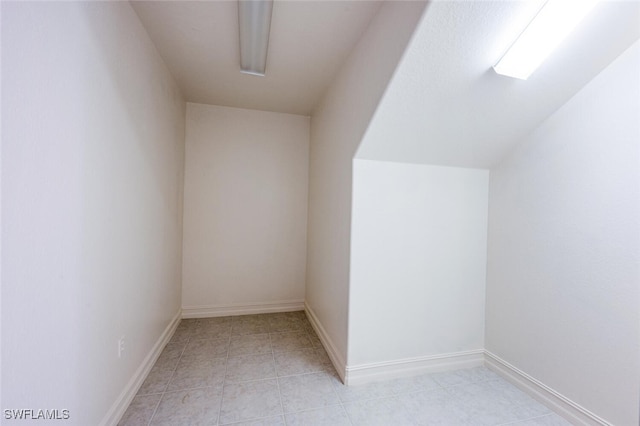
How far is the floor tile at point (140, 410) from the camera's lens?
4.61ft

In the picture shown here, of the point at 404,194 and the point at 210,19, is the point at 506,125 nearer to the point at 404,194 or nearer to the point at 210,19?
the point at 404,194

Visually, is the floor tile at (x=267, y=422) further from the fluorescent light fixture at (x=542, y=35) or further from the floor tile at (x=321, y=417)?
the fluorescent light fixture at (x=542, y=35)

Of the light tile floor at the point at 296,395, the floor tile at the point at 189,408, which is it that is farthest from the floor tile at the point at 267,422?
the floor tile at the point at 189,408

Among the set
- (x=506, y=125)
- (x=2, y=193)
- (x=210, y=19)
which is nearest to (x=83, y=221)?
(x=2, y=193)

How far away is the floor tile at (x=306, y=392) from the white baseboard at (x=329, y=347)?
114 millimetres

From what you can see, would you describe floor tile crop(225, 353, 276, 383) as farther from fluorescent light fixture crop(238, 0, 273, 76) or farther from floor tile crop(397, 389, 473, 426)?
fluorescent light fixture crop(238, 0, 273, 76)

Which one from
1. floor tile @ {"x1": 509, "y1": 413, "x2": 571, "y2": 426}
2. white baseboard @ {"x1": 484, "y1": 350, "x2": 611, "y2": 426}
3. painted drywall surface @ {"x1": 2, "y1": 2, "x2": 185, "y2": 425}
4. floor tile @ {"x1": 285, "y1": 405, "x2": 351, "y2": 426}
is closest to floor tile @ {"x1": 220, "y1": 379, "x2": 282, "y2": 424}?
floor tile @ {"x1": 285, "y1": 405, "x2": 351, "y2": 426}

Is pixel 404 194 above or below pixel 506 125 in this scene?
below

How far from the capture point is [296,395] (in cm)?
165

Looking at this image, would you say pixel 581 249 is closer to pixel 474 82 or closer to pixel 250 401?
pixel 474 82

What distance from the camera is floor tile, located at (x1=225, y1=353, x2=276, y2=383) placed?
181cm

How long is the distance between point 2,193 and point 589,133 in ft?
9.02

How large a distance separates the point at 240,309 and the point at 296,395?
1539mm

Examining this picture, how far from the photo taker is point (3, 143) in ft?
2.51
